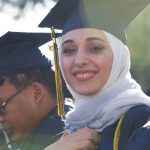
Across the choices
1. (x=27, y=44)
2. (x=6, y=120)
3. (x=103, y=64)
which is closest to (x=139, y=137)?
(x=103, y=64)

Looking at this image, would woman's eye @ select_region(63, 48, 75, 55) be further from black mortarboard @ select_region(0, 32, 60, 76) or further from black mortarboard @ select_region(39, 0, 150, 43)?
black mortarboard @ select_region(0, 32, 60, 76)

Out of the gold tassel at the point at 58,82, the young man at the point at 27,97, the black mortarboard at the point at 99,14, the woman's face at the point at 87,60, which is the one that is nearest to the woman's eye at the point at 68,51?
the woman's face at the point at 87,60

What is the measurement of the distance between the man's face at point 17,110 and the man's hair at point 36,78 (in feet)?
0.16

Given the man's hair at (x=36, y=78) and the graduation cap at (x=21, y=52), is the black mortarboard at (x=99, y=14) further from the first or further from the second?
the graduation cap at (x=21, y=52)

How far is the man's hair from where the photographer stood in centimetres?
471

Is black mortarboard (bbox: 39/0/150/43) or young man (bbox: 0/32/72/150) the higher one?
black mortarboard (bbox: 39/0/150/43)

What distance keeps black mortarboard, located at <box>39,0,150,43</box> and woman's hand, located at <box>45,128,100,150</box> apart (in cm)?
61

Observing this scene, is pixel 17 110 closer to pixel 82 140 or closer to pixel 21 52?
pixel 21 52

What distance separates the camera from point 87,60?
3492mm

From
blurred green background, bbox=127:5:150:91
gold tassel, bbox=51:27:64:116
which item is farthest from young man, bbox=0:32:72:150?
blurred green background, bbox=127:5:150:91

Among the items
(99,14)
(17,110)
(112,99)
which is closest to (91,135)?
(112,99)

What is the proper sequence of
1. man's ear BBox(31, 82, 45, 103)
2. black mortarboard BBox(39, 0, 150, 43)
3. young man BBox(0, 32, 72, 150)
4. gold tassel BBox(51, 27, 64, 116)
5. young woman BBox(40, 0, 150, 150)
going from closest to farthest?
1. young woman BBox(40, 0, 150, 150)
2. black mortarboard BBox(39, 0, 150, 43)
3. gold tassel BBox(51, 27, 64, 116)
4. young man BBox(0, 32, 72, 150)
5. man's ear BBox(31, 82, 45, 103)

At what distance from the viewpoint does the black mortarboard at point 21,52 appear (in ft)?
15.9

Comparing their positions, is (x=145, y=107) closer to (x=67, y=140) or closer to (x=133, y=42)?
(x=67, y=140)
